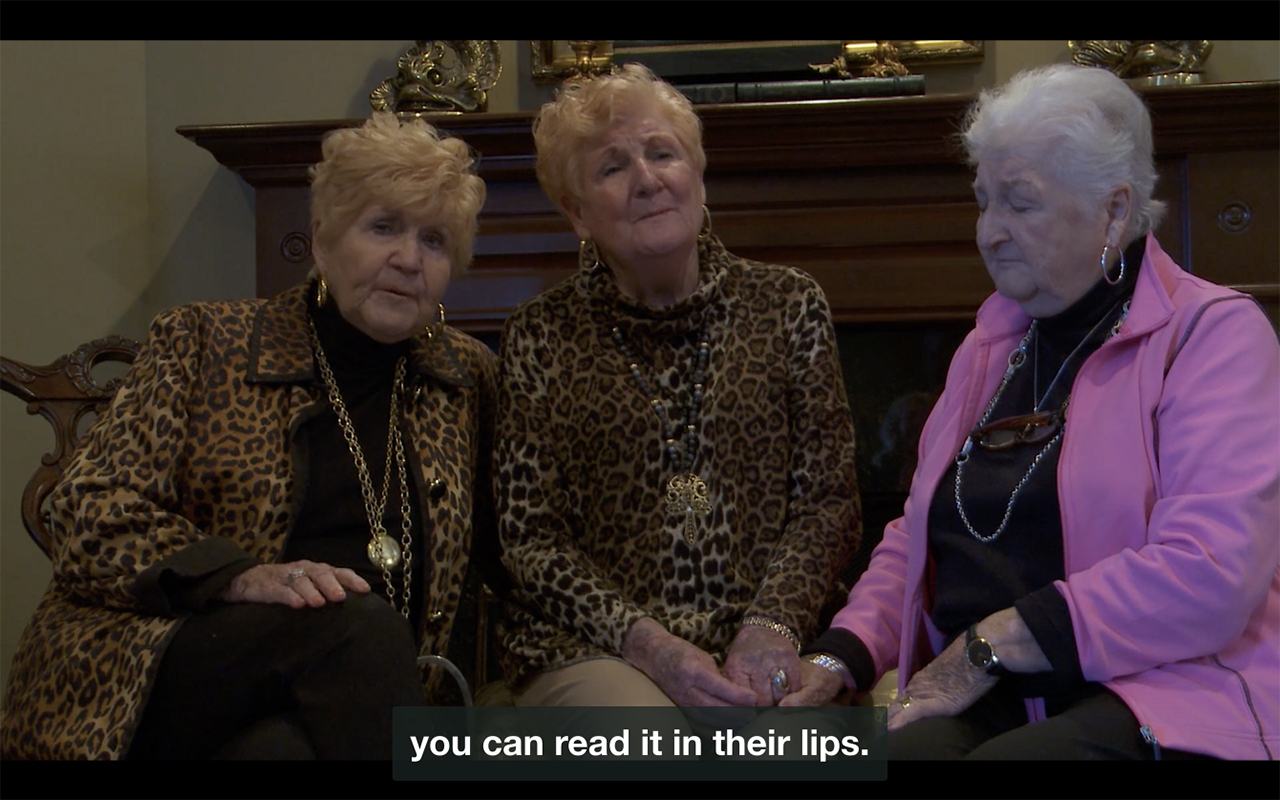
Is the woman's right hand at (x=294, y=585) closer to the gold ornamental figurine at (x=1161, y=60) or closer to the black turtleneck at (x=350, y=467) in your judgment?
the black turtleneck at (x=350, y=467)

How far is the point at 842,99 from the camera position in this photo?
2607 mm

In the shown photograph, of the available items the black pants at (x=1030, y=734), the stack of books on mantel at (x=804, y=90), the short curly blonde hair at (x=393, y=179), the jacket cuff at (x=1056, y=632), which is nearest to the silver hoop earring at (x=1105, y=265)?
the jacket cuff at (x=1056, y=632)

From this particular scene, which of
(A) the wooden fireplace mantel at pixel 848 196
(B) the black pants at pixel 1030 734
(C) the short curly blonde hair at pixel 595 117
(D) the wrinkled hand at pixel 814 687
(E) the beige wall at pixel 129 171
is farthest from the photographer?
(E) the beige wall at pixel 129 171

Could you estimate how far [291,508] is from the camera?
174cm

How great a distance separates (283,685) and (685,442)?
722 mm

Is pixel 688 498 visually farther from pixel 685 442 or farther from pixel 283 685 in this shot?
pixel 283 685

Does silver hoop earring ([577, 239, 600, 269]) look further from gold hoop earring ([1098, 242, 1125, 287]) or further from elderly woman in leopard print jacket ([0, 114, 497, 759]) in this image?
gold hoop earring ([1098, 242, 1125, 287])

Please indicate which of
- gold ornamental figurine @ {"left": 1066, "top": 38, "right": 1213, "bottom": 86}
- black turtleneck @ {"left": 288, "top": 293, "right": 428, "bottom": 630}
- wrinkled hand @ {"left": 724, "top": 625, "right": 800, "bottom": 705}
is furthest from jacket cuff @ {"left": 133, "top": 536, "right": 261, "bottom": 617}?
gold ornamental figurine @ {"left": 1066, "top": 38, "right": 1213, "bottom": 86}

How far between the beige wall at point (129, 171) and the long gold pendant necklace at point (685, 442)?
138 centimetres

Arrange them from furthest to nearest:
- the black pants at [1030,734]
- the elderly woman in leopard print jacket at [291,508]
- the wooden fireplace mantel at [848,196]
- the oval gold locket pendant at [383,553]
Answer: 1. the wooden fireplace mantel at [848,196]
2. the oval gold locket pendant at [383,553]
3. the elderly woman in leopard print jacket at [291,508]
4. the black pants at [1030,734]

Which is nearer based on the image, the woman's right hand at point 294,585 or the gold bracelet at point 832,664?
the woman's right hand at point 294,585

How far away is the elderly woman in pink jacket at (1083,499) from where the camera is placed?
135 centimetres

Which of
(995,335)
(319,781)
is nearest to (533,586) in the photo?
(319,781)

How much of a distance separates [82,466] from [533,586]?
68cm
